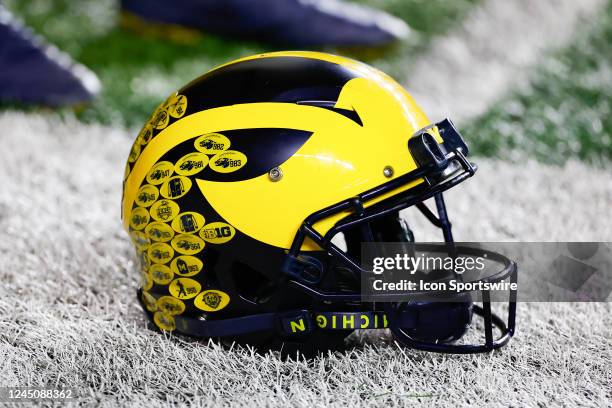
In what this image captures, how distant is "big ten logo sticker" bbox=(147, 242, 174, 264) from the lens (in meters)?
1.64

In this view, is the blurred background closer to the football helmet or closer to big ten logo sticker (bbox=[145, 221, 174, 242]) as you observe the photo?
the football helmet

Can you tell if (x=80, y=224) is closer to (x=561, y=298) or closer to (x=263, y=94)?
(x=263, y=94)

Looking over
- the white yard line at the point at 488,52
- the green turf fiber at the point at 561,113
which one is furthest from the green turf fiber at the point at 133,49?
the green turf fiber at the point at 561,113

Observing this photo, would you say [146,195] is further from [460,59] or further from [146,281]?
[460,59]

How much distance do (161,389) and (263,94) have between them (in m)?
0.61

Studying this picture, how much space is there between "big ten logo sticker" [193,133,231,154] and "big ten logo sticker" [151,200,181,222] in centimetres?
12

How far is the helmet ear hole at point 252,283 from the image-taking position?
1.69 metres

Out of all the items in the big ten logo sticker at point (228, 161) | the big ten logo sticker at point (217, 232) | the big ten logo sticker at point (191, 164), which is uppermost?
the big ten logo sticker at point (228, 161)

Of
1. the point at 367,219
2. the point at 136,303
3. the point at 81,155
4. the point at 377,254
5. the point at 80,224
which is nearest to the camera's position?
the point at 367,219

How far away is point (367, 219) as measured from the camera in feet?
4.95

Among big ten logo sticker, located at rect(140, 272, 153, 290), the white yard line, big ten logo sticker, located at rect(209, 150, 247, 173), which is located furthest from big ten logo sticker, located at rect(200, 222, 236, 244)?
the white yard line

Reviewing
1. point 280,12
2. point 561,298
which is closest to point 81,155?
point 280,12

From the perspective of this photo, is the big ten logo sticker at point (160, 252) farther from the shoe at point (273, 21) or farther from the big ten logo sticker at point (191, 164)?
the shoe at point (273, 21)

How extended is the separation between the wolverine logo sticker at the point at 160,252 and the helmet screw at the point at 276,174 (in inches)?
10.7
